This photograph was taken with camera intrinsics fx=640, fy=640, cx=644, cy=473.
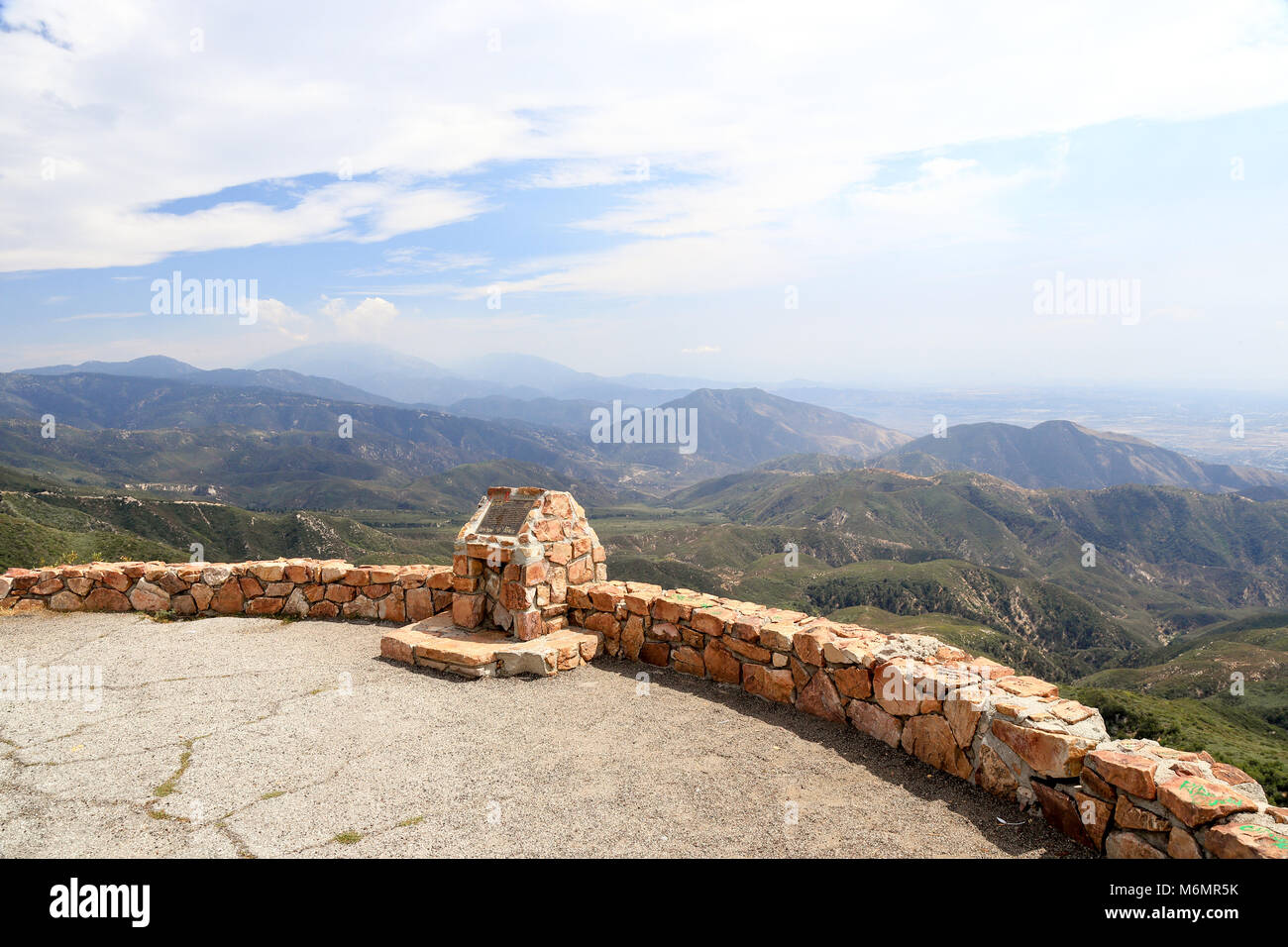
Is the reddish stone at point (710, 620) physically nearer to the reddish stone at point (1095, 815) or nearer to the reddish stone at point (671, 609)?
the reddish stone at point (671, 609)

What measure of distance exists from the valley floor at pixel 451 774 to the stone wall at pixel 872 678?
30cm

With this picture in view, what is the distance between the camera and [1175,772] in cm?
467

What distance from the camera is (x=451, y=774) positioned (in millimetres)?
6113

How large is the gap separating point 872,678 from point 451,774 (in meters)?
4.40

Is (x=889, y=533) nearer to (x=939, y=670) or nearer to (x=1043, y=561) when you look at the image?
(x=1043, y=561)

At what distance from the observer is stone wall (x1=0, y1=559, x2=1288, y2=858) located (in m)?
4.50

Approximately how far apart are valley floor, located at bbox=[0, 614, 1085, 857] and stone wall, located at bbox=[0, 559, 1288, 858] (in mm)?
302

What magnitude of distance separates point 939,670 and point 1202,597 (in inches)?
8030

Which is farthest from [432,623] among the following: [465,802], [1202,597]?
[1202,597]

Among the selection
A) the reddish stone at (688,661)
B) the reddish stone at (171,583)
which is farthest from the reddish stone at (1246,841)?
the reddish stone at (171,583)

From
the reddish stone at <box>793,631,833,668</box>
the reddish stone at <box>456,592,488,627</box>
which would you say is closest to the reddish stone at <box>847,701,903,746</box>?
the reddish stone at <box>793,631,833,668</box>

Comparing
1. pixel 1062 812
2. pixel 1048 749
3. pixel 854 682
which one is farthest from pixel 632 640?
pixel 1062 812

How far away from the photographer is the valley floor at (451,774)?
5.05 meters

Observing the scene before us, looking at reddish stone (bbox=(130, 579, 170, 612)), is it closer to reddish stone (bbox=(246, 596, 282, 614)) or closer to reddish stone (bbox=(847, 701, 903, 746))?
reddish stone (bbox=(246, 596, 282, 614))
